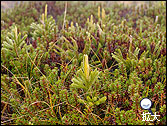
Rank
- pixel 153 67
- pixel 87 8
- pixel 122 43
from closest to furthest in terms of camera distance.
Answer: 1. pixel 153 67
2. pixel 122 43
3. pixel 87 8

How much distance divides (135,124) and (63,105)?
2.83 feet

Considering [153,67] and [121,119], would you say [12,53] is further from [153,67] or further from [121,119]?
[153,67]

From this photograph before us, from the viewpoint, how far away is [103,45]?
3.33 meters

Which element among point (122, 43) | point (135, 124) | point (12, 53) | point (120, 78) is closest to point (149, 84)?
point (120, 78)

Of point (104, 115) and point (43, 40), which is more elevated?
point (43, 40)

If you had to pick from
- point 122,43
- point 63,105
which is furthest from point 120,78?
point 122,43

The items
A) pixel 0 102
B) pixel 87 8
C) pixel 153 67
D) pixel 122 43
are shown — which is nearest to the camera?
pixel 0 102

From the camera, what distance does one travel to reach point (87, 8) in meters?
6.92

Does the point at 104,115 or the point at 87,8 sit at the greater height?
the point at 87,8

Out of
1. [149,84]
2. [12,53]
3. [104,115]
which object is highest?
[12,53]

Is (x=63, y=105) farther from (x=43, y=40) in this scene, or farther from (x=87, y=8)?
(x=87, y=8)

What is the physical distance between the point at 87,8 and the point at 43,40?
157 inches

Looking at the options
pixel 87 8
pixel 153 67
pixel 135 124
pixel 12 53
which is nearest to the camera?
pixel 135 124

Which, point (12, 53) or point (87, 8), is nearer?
point (12, 53)
